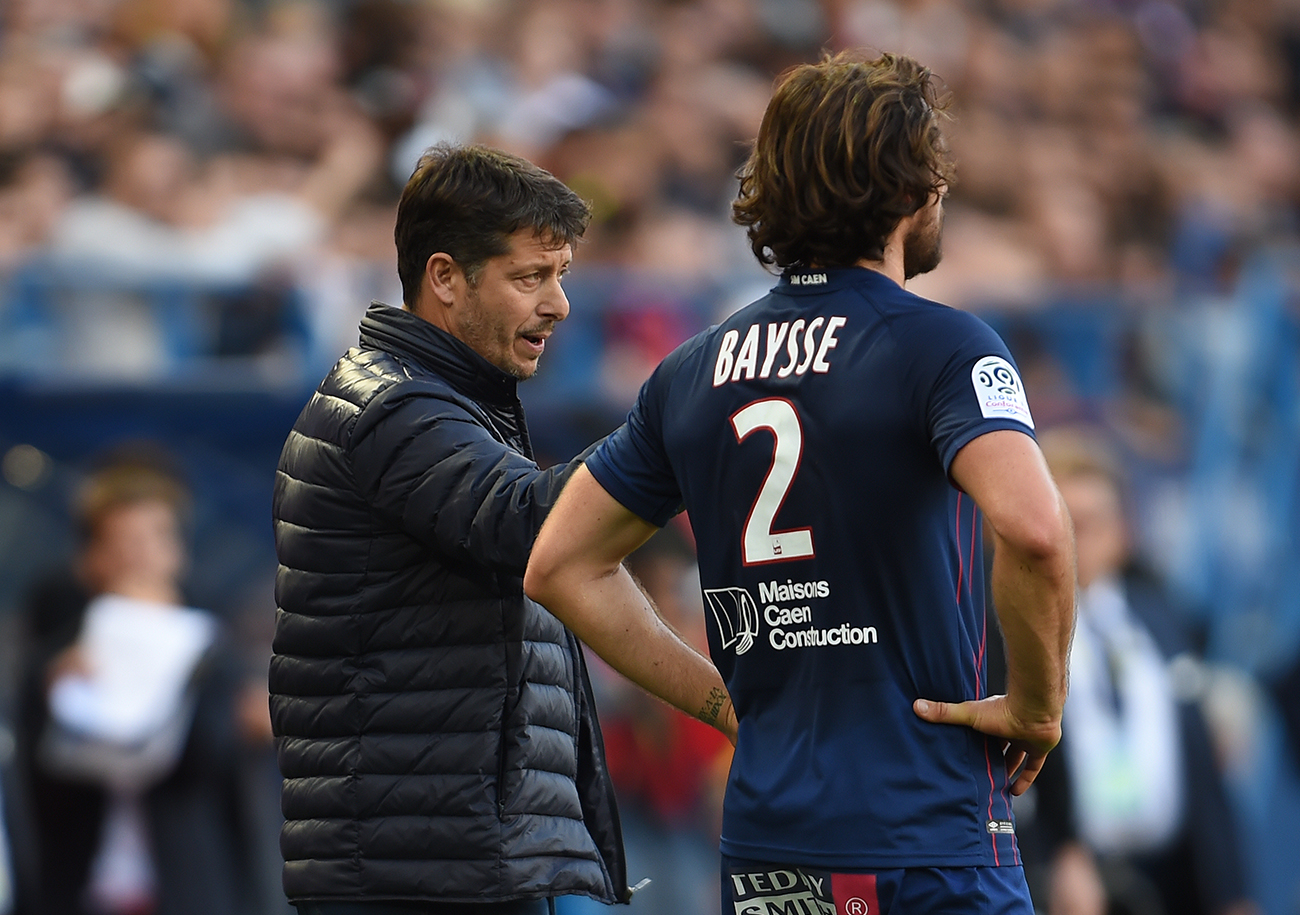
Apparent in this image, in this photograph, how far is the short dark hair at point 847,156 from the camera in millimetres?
2439

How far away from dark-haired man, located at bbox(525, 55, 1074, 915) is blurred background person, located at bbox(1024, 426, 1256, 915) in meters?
3.83

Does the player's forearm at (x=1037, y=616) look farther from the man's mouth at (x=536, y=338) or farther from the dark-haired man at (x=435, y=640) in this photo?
the man's mouth at (x=536, y=338)

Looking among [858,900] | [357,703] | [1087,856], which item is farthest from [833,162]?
[1087,856]

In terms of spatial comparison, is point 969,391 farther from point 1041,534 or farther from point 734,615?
point 734,615

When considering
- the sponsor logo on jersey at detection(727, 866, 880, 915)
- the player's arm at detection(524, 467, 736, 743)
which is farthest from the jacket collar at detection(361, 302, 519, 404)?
the sponsor logo on jersey at detection(727, 866, 880, 915)

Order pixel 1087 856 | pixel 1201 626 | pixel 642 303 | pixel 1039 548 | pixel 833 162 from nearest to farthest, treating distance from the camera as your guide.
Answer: pixel 1039 548 < pixel 833 162 < pixel 1087 856 < pixel 642 303 < pixel 1201 626

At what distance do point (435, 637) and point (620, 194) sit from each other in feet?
19.6

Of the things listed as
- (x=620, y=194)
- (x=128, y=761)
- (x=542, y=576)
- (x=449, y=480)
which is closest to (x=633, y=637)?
(x=542, y=576)

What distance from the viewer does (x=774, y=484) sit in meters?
2.49

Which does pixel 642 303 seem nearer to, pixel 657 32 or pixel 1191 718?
pixel 1191 718

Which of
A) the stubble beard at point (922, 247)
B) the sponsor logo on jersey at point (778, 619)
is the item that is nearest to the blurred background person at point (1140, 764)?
the stubble beard at point (922, 247)

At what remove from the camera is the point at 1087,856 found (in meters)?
5.98

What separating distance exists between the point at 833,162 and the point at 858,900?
1031 millimetres

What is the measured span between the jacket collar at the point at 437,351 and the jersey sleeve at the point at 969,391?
42.8 inches
